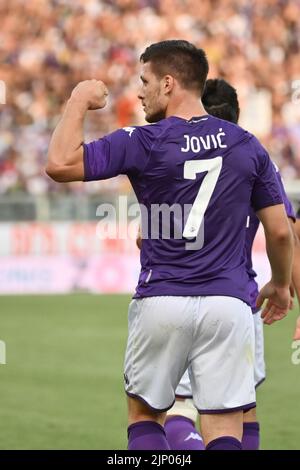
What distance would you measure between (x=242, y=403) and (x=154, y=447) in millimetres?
405

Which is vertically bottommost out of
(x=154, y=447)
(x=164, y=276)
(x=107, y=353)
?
(x=107, y=353)

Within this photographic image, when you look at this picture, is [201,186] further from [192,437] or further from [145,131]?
[192,437]

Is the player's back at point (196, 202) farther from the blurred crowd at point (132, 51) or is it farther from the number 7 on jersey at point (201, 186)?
the blurred crowd at point (132, 51)

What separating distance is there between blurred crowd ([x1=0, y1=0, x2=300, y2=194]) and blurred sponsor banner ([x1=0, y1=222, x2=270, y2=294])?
309 centimetres

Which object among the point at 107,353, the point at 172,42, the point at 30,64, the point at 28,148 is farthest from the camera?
the point at 30,64

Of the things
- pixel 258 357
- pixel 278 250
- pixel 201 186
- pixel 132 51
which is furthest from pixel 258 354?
pixel 132 51

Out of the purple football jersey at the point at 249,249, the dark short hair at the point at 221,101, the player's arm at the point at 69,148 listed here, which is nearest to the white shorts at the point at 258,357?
the purple football jersey at the point at 249,249

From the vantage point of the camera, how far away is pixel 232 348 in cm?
403

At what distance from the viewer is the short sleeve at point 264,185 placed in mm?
4113

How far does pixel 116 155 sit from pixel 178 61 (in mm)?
505

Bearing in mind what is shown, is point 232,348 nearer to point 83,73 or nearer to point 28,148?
point 28,148

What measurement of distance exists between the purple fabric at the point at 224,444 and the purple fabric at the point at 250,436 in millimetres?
1113

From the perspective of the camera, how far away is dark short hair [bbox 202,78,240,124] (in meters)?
5.07
